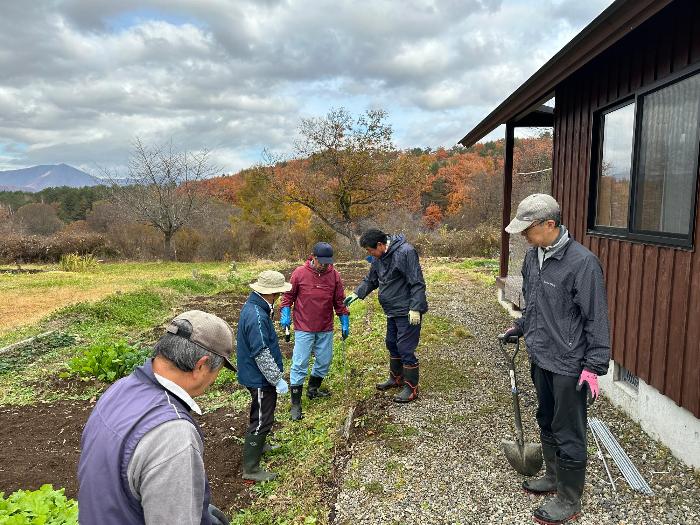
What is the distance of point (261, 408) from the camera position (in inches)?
164

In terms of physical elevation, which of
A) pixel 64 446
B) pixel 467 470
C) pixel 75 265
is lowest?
pixel 75 265

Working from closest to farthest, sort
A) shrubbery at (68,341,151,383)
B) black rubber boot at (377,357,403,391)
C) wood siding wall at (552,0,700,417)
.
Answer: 1. wood siding wall at (552,0,700,417)
2. black rubber boot at (377,357,403,391)
3. shrubbery at (68,341,151,383)

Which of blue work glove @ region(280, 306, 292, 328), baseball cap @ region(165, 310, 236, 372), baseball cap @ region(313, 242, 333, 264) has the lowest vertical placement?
blue work glove @ region(280, 306, 292, 328)

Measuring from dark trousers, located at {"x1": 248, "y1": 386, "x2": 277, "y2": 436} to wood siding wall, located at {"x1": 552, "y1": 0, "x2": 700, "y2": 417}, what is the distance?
3230mm

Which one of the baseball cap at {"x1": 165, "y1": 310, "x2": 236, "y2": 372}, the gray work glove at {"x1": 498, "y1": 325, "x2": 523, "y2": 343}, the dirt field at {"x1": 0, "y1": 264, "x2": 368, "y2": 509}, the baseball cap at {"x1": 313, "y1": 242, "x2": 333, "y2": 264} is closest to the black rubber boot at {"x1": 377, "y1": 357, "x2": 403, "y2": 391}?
the baseball cap at {"x1": 313, "y1": 242, "x2": 333, "y2": 264}

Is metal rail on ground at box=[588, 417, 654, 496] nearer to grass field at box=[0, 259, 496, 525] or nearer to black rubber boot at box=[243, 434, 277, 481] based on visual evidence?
grass field at box=[0, 259, 496, 525]

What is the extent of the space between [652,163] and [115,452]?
461cm

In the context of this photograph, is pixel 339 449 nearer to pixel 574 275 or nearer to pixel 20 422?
pixel 574 275

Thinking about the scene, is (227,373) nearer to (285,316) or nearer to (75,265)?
(285,316)

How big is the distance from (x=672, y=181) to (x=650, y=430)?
2.13m

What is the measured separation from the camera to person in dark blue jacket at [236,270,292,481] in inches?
159

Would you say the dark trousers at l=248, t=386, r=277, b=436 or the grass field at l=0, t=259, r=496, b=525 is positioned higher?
the dark trousers at l=248, t=386, r=277, b=436

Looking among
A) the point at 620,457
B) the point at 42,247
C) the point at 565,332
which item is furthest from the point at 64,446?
the point at 42,247

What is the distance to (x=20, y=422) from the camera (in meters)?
5.66
